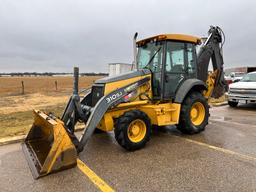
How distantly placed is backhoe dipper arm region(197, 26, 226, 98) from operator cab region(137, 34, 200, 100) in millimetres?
626

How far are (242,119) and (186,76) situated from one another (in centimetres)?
338

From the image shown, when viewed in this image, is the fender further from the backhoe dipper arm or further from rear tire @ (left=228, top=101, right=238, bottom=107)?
rear tire @ (left=228, top=101, right=238, bottom=107)

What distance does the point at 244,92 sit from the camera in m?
9.41

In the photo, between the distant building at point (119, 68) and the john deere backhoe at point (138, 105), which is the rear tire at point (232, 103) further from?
the distant building at point (119, 68)

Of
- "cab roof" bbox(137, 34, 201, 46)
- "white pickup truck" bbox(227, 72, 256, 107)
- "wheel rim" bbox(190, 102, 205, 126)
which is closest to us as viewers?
"cab roof" bbox(137, 34, 201, 46)

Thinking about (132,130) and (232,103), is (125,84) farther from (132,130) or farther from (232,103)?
(232,103)

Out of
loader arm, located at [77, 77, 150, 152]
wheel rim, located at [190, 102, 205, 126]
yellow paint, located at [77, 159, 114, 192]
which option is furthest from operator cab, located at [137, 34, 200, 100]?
yellow paint, located at [77, 159, 114, 192]

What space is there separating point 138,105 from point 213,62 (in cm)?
316

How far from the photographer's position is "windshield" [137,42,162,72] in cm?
516

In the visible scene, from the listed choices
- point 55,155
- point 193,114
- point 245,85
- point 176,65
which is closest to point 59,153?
point 55,155

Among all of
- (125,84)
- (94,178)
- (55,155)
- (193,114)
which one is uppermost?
(125,84)

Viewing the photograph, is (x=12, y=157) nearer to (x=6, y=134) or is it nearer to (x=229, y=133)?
(x=6, y=134)

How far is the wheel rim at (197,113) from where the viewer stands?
583cm

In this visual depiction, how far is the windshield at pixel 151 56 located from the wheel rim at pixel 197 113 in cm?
160
